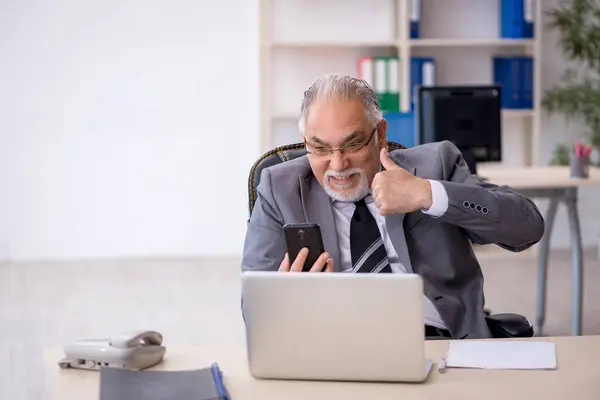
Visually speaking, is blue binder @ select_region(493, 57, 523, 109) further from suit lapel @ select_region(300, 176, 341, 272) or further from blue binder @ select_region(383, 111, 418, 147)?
suit lapel @ select_region(300, 176, 341, 272)

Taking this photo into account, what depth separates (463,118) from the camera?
445cm

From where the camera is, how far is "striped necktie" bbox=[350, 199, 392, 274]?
2312 millimetres

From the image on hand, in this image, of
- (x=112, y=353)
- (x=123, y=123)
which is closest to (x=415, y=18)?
(x=123, y=123)

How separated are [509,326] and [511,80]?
429 centimetres

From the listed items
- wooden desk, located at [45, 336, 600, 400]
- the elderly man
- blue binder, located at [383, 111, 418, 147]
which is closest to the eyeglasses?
the elderly man

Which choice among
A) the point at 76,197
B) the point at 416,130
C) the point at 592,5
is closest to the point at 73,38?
the point at 76,197

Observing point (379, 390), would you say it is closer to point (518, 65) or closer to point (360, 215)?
point (360, 215)

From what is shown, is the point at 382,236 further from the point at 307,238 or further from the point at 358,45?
the point at 358,45

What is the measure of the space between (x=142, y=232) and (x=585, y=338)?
4.80 metres

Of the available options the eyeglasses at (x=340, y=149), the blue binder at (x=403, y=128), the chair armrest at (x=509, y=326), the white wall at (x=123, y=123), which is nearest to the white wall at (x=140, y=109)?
the white wall at (x=123, y=123)

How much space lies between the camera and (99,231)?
6.40 m

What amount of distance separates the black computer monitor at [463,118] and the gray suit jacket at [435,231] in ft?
6.83

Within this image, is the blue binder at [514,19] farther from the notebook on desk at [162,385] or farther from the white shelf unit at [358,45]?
the notebook on desk at [162,385]

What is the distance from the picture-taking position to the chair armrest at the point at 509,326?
2.14 meters
